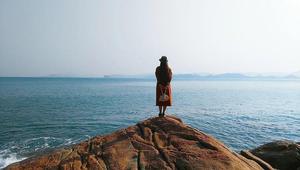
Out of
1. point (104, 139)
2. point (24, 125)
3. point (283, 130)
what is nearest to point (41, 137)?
point (24, 125)

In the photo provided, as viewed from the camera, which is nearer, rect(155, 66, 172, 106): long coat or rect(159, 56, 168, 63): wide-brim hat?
rect(159, 56, 168, 63): wide-brim hat

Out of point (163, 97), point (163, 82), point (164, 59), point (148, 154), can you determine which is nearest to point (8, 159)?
point (163, 97)

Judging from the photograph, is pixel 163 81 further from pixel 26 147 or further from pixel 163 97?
pixel 26 147

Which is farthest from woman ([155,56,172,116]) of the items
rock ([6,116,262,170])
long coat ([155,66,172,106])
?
rock ([6,116,262,170])

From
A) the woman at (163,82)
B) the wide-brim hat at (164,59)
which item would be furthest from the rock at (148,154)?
the wide-brim hat at (164,59)

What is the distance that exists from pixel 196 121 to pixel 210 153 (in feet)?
127

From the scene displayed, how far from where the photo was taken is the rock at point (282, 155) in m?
17.8

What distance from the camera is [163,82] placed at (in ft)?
51.5

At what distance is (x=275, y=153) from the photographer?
19016 mm

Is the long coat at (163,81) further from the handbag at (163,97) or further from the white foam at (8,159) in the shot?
the white foam at (8,159)

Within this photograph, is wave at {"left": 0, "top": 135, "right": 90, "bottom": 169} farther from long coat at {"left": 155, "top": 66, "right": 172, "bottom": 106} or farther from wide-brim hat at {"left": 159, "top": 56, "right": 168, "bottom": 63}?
wide-brim hat at {"left": 159, "top": 56, "right": 168, "bottom": 63}

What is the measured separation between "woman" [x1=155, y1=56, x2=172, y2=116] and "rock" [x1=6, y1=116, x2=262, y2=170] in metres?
2.22

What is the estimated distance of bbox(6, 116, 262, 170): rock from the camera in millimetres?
10672

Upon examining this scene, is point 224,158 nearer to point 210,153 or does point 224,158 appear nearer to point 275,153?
point 210,153
